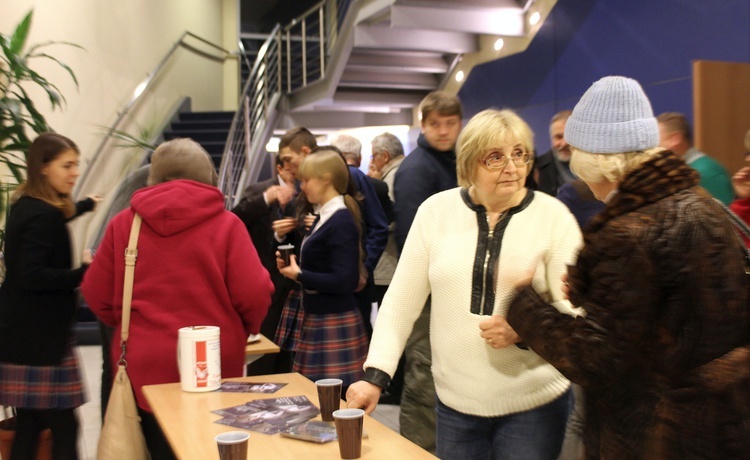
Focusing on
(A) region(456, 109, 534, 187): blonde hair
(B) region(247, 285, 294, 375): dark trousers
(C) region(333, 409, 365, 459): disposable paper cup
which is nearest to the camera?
(C) region(333, 409, 365, 459): disposable paper cup

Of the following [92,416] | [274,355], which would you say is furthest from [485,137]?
[92,416]

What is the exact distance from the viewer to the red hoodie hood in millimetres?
2531

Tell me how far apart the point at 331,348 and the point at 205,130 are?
329 inches

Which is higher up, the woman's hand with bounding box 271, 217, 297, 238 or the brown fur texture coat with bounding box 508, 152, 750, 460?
the woman's hand with bounding box 271, 217, 297, 238

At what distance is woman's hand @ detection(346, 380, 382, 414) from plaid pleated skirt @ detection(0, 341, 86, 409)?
1631mm

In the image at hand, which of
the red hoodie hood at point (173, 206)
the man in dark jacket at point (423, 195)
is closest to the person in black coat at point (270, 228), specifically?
the man in dark jacket at point (423, 195)

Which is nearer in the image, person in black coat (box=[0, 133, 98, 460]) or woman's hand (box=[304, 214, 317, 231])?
person in black coat (box=[0, 133, 98, 460])

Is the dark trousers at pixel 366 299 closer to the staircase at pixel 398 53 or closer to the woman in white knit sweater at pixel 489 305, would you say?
the woman in white knit sweater at pixel 489 305

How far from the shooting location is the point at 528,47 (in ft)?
23.2

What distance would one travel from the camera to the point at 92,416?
487cm

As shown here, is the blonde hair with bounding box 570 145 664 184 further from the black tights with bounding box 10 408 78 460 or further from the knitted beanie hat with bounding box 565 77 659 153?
the black tights with bounding box 10 408 78 460

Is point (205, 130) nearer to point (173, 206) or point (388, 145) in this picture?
point (388, 145)

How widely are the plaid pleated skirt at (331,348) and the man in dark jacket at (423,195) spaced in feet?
0.76

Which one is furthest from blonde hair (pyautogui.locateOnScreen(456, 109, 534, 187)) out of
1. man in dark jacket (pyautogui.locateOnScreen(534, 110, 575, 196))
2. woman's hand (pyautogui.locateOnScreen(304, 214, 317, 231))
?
man in dark jacket (pyautogui.locateOnScreen(534, 110, 575, 196))
